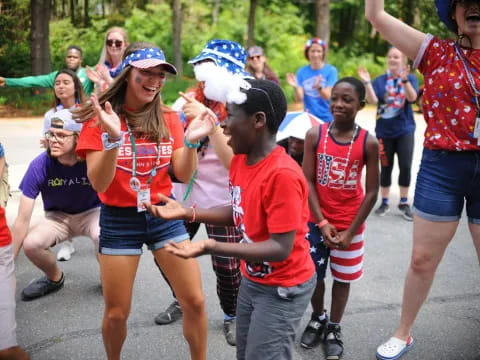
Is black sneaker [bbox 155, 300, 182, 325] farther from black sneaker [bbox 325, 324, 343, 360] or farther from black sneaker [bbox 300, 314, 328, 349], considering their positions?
black sneaker [bbox 325, 324, 343, 360]

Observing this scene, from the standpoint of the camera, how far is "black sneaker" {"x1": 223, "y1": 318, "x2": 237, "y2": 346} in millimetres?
3379

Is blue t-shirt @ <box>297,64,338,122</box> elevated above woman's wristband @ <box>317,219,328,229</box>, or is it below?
above

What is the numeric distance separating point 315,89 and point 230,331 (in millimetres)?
3980

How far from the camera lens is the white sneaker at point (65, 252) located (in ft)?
15.6

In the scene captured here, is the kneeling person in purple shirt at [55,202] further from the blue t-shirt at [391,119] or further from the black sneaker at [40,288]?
the blue t-shirt at [391,119]

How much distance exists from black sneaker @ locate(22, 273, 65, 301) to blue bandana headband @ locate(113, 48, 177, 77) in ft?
7.01

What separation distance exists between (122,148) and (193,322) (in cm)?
101

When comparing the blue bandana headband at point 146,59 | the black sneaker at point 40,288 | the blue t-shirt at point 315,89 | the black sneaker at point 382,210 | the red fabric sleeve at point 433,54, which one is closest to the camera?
the blue bandana headband at point 146,59

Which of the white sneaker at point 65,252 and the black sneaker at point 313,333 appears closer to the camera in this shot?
the black sneaker at point 313,333

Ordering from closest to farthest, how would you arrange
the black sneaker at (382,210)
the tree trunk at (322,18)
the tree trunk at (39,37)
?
1. the black sneaker at (382,210)
2. the tree trunk at (322,18)
3. the tree trunk at (39,37)

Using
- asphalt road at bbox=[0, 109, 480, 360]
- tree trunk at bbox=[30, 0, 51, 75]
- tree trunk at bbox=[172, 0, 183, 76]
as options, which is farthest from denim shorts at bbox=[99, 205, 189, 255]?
tree trunk at bbox=[172, 0, 183, 76]

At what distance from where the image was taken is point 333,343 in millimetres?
3246

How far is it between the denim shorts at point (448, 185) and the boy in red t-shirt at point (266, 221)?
0.99 metres

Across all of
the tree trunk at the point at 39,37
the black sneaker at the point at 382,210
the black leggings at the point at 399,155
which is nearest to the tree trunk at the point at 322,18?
the tree trunk at the point at 39,37
